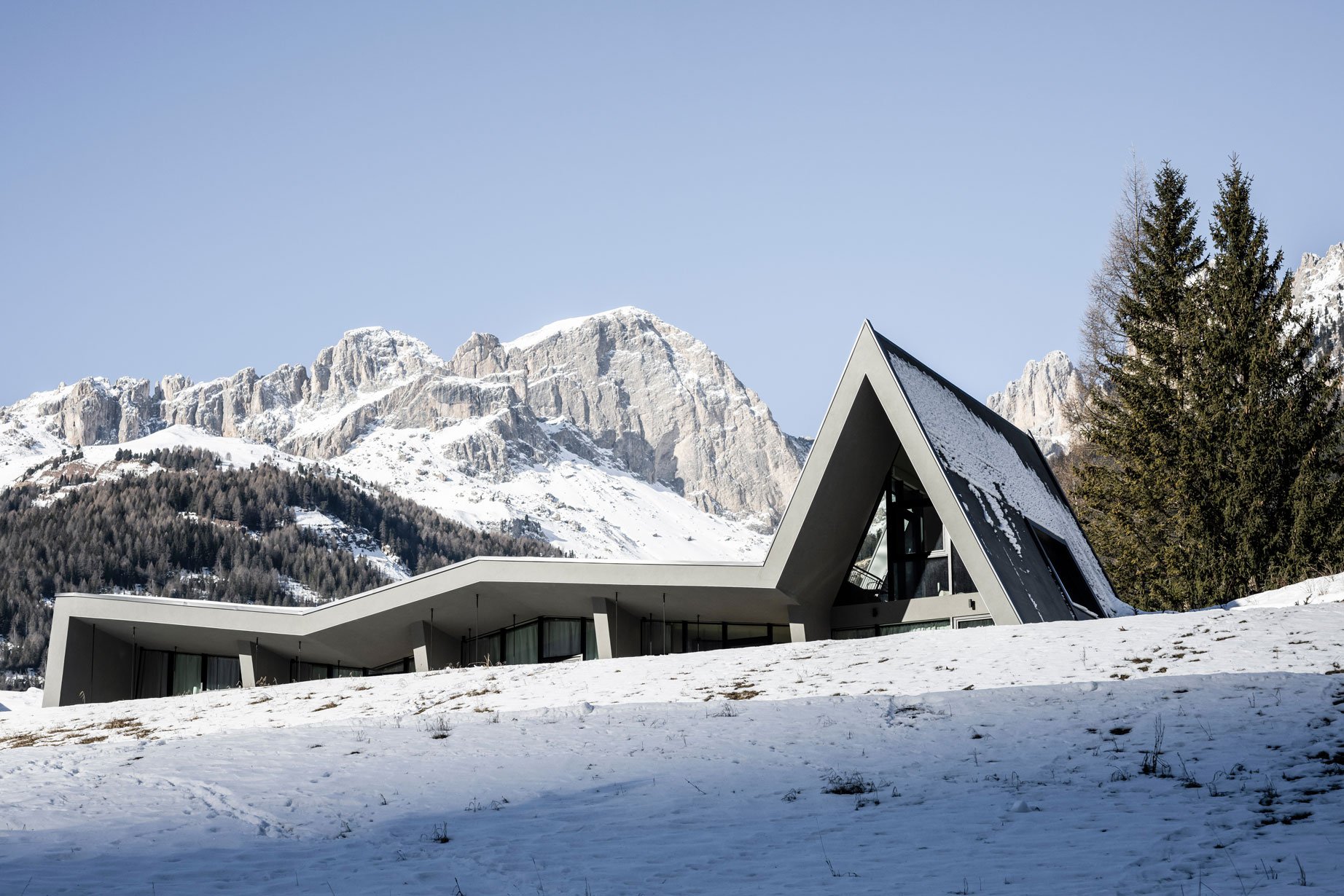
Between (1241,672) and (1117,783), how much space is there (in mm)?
4406

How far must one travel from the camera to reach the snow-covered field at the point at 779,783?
27.7ft

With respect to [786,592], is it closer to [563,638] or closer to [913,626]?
[913,626]

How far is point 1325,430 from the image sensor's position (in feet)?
104

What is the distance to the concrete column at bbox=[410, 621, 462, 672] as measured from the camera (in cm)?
2730

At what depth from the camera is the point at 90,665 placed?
28797 mm

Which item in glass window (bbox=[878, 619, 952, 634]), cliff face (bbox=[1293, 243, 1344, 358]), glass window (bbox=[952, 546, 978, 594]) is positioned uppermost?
cliff face (bbox=[1293, 243, 1344, 358])

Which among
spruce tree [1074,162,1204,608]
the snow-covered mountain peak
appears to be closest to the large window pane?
spruce tree [1074,162,1204,608]

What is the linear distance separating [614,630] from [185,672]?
13.1 metres

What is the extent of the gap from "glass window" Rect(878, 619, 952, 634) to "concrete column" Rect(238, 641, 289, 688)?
15.3 meters

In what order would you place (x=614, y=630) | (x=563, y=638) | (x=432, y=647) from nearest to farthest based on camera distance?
(x=614, y=630), (x=563, y=638), (x=432, y=647)

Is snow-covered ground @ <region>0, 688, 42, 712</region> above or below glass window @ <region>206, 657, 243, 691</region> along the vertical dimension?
below

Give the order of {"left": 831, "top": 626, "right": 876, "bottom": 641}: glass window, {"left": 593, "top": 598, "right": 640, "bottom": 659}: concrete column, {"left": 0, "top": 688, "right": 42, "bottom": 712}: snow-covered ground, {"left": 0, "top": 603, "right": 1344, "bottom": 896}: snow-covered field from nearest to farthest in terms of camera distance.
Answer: {"left": 0, "top": 603, "right": 1344, "bottom": 896}: snow-covered field → {"left": 593, "top": 598, "right": 640, "bottom": 659}: concrete column → {"left": 831, "top": 626, "right": 876, "bottom": 641}: glass window → {"left": 0, "top": 688, "right": 42, "bottom": 712}: snow-covered ground

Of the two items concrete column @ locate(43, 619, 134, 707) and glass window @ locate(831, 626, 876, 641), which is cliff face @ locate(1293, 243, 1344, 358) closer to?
glass window @ locate(831, 626, 876, 641)

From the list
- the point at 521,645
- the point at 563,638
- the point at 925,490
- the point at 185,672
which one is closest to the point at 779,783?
the point at 925,490
